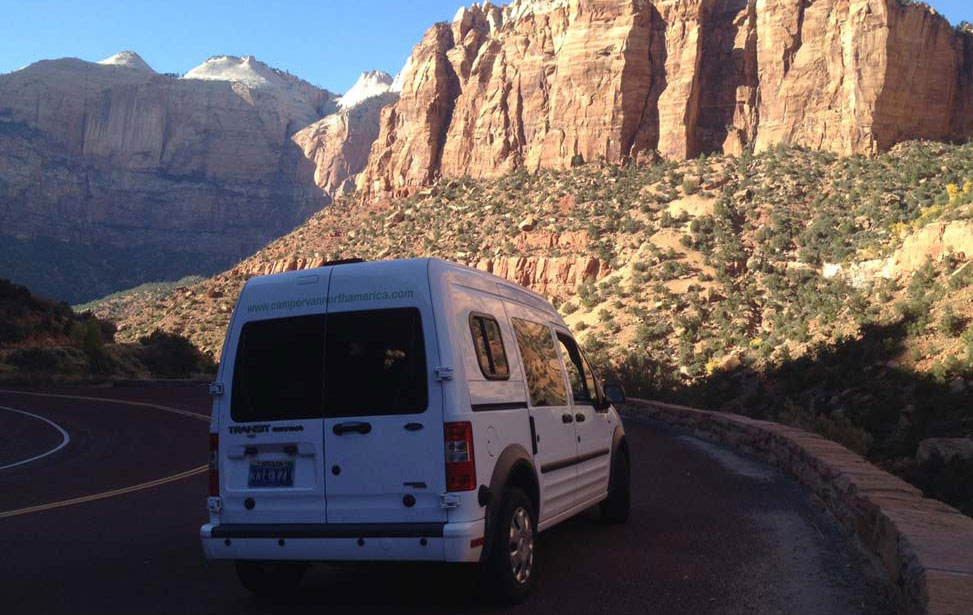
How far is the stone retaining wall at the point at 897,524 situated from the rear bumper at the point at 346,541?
253 cm

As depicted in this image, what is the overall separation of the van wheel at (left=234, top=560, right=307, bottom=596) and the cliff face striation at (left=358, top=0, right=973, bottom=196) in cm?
5919

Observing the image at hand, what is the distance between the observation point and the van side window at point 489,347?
6.23 metres

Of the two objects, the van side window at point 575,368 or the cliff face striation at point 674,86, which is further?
the cliff face striation at point 674,86

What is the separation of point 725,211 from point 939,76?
23.9m

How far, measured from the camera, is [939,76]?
64.6 meters

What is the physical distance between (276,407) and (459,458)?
1350mm

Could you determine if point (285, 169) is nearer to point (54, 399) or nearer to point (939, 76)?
point (939, 76)

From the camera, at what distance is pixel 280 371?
244 inches

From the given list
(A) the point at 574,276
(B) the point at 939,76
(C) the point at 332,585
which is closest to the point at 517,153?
(A) the point at 574,276

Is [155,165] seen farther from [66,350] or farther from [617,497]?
[617,497]

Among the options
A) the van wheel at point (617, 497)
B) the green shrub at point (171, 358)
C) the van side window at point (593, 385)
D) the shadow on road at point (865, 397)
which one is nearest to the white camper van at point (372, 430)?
the van side window at point (593, 385)

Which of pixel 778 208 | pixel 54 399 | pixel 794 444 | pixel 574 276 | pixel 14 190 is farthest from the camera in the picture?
pixel 14 190

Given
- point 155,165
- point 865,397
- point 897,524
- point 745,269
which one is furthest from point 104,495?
point 155,165

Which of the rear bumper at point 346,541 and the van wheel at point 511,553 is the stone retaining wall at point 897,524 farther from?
the rear bumper at point 346,541
